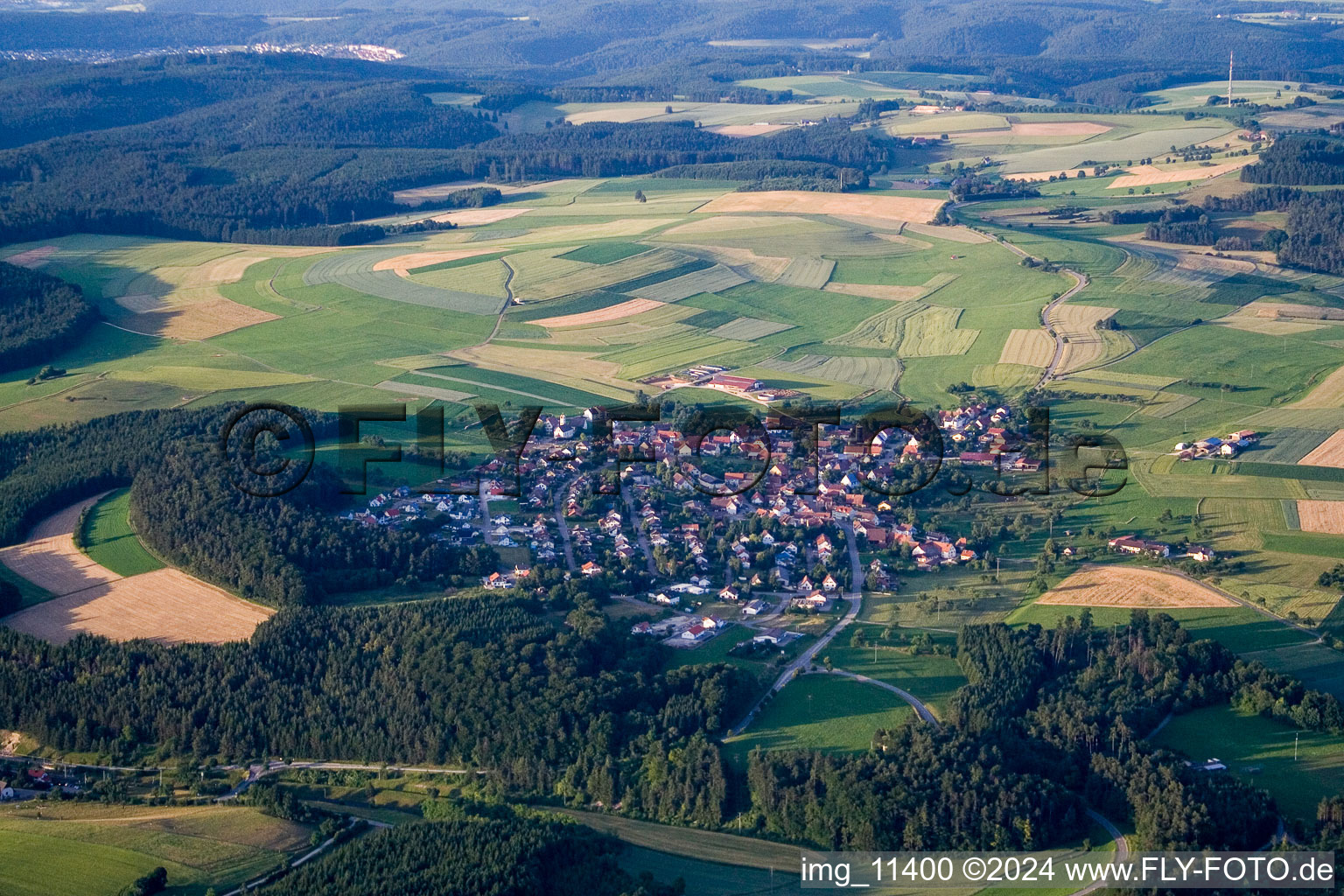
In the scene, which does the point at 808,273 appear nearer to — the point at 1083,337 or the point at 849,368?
the point at 849,368

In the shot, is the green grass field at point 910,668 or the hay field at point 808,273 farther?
the hay field at point 808,273

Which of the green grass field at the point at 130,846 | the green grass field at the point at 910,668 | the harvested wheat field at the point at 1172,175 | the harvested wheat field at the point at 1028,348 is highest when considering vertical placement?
the harvested wheat field at the point at 1172,175

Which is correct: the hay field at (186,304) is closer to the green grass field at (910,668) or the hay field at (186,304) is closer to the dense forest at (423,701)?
Result: the dense forest at (423,701)

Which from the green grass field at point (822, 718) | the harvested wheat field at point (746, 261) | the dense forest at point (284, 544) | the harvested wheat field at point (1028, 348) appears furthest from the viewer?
the harvested wheat field at point (746, 261)

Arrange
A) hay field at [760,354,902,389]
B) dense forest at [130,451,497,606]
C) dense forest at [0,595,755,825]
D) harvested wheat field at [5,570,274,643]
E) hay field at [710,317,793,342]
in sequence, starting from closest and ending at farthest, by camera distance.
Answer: dense forest at [0,595,755,825] → harvested wheat field at [5,570,274,643] → dense forest at [130,451,497,606] → hay field at [760,354,902,389] → hay field at [710,317,793,342]

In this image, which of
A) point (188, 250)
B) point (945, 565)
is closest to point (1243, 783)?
point (945, 565)

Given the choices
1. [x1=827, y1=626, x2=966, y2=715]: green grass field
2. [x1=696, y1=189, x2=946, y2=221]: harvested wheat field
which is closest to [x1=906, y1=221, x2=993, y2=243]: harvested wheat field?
[x1=696, y1=189, x2=946, y2=221]: harvested wheat field

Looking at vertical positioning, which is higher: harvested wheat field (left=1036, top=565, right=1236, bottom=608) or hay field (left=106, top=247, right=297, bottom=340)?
hay field (left=106, top=247, right=297, bottom=340)

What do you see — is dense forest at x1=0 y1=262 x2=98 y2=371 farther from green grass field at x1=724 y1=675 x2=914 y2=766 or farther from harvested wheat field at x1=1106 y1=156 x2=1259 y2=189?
harvested wheat field at x1=1106 y1=156 x2=1259 y2=189

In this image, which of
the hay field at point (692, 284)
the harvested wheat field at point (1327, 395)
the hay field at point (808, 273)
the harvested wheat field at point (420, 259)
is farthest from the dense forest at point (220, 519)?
the hay field at point (808, 273)
